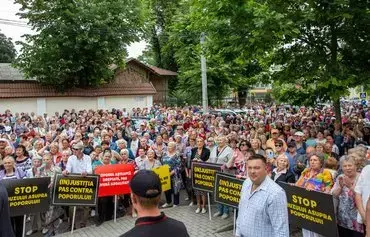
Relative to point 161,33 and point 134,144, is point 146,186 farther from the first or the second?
point 161,33

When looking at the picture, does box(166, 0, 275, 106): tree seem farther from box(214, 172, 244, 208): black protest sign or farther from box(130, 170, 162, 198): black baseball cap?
box(130, 170, 162, 198): black baseball cap

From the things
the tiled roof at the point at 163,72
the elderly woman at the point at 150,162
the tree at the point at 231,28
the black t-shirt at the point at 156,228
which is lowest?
the elderly woman at the point at 150,162

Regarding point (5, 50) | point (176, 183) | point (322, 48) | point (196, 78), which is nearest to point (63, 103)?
point (196, 78)

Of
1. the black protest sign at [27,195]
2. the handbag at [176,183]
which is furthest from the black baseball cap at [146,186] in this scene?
the handbag at [176,183]

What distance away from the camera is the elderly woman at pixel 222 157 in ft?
29.3

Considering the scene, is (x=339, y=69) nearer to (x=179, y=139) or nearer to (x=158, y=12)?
(x=179, y=139)

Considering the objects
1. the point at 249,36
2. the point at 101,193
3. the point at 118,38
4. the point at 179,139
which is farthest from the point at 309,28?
the point at 118,38

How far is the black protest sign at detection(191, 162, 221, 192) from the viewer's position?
340 inches

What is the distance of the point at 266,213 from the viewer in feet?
13.0

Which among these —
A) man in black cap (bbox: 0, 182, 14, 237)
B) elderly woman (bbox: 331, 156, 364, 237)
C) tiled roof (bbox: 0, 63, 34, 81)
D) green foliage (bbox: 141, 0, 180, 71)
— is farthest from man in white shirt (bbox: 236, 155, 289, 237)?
green foliage (bbox: 141, 0, 180, 71)

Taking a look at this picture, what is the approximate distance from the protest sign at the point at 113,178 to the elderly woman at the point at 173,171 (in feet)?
3.49

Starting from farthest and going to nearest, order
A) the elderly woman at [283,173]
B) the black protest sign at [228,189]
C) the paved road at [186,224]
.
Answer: the paved road at [186,224]
the black protest sign at [228,189]
the elderly woman at [283,173]

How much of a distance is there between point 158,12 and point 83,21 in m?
18.0

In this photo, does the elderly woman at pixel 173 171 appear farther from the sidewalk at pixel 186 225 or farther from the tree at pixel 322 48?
the tree at pixel 322 48
